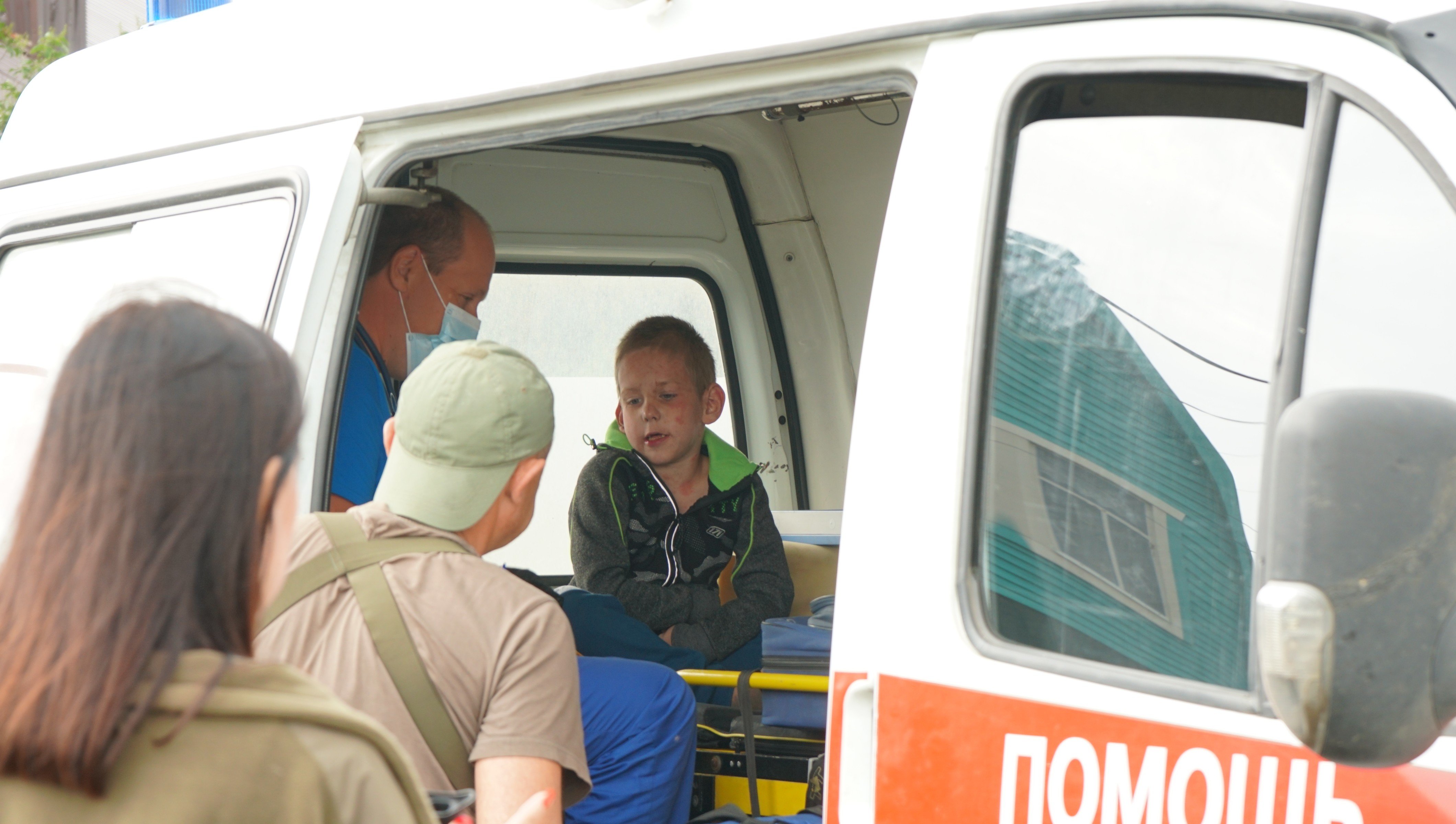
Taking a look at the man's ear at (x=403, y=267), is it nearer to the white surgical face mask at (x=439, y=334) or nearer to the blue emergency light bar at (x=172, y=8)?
the white surgical face mask at (x=439, y=334)

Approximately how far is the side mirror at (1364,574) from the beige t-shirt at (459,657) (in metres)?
0.93

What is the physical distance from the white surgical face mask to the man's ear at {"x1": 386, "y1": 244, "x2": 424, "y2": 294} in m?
0.02

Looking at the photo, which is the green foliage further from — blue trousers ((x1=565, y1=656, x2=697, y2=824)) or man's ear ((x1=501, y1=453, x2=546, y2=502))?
man's ear ((x1=501, y1=453, x2=546, y2=502))

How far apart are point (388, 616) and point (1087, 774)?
921 mm

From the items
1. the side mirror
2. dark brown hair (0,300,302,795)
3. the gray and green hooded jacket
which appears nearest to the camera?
dark brown hair (0,300,302,795)

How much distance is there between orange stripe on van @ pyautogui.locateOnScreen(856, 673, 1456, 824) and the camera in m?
1.49

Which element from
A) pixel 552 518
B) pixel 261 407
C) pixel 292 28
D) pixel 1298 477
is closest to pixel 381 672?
pixel 261 407

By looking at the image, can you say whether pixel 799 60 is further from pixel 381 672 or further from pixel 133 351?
pixel 133 351

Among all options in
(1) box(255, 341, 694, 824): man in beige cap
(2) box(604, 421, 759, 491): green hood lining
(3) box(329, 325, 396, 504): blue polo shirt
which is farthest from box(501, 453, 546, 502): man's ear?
(2) box(604, 421, 759, 491): green hood lining

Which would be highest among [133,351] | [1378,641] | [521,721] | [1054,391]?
[1054,391]

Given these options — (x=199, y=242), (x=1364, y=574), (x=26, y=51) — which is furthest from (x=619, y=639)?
(x=26, y=51)

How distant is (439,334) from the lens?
10.7 feet

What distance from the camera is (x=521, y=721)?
1.71m

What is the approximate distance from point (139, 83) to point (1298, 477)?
2.82 metres
